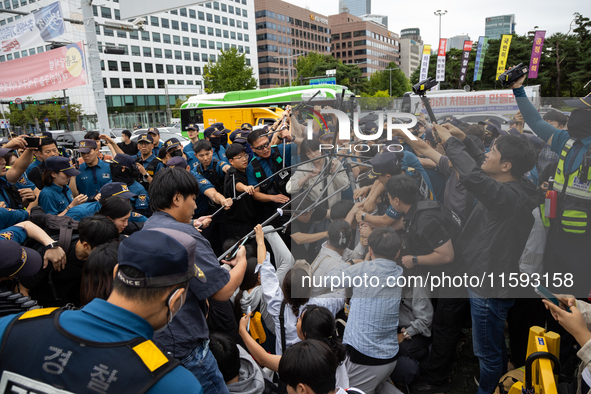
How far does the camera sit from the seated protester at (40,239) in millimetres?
2613

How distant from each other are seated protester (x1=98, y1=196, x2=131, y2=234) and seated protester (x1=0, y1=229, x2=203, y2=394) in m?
1.83

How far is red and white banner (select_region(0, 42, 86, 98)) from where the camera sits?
271 inches

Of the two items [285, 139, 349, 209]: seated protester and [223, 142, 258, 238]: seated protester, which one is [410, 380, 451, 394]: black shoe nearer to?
[285, 139, 349, 209]: seated protester

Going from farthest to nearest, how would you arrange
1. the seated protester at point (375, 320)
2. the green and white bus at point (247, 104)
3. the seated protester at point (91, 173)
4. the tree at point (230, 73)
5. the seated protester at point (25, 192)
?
1. the tree at point (230, 73)
2. the green and white bus at point (247, 104)
3. the seated protester at point (91, 173)
4. the seated protester at point (25, 192)
5. the seated protester at point (375, 320)

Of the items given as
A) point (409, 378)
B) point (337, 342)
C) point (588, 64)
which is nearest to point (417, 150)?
point (337, 342)

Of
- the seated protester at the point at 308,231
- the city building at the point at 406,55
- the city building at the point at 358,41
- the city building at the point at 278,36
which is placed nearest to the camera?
the seated protester at the point at 308,231

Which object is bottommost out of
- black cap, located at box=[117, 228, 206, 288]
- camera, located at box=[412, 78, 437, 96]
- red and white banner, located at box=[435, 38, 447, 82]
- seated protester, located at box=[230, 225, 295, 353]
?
seated protester, located at box=[230, 225, 295, 353]

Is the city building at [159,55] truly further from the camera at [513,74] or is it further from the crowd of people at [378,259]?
the camera at [513,74]

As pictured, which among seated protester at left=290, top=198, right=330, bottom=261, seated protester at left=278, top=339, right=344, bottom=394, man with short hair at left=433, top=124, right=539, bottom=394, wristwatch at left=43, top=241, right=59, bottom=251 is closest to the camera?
seated protester at left=278, top=339, right=344, bottom=394

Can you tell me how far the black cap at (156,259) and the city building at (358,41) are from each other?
94.5 meters

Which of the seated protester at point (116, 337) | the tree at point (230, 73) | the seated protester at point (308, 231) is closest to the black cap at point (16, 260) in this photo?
the seated protester at point (116, 337)

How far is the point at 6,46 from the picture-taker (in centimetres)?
852

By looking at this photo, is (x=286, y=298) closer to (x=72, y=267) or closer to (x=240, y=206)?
(x=72, y=267)

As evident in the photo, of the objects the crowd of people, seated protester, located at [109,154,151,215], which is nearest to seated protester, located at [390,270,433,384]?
the crowd of people
